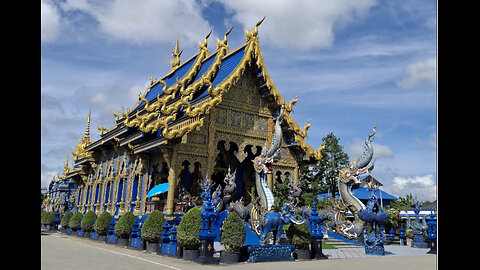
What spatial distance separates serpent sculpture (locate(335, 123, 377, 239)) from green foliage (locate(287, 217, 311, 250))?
602 centimetres

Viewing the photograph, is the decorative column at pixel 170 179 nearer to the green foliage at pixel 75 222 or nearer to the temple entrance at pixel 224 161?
the temple entrance at pixel 224 161

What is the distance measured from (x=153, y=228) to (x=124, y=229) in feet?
10.0

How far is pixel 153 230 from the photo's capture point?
1376 centimetres

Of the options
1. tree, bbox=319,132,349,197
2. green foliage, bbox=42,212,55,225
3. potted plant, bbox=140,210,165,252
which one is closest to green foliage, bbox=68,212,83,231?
green foliage, bbox=42,212,55,225

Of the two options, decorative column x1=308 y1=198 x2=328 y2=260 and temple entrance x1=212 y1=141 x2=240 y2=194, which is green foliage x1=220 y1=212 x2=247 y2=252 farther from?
temple entrance x1=212 y1=141 x2=240 y2=194

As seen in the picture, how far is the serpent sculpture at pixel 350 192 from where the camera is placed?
18.4m

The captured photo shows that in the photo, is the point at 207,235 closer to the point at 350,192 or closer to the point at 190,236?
the point at 190,236

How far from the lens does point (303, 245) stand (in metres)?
12.8

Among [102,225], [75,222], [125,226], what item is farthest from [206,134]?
[75,222]

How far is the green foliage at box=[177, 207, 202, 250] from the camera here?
11.4 metres

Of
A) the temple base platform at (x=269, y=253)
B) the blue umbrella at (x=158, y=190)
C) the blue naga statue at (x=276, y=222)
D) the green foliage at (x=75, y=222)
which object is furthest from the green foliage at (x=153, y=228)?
the green foliage at (x=75, y=222)

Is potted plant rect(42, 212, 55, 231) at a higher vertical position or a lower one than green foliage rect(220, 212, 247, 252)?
lower

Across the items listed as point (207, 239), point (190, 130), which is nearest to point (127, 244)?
point (190, 130)

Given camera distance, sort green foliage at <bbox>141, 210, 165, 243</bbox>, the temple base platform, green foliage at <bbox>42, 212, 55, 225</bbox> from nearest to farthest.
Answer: the temple base platform, green foliage at <bbox>141, 210, 165, 243</bbox>, green foliage at <bbox>42, 212, 55, 225</bbox>
